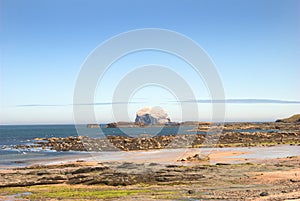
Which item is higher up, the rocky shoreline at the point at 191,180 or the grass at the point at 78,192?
the rocky shoreline at the point at 191,180

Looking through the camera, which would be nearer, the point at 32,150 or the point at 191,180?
the point at 191,180

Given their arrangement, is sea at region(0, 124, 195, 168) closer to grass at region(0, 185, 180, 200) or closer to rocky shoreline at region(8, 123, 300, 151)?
rocky shoreline at region(8, 123, 300, 151)

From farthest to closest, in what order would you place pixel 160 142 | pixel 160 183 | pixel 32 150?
pixel 160 142 → pixel 32 150 → pixel 160 183

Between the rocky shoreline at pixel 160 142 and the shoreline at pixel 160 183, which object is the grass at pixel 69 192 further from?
the rocky shoreline at pixel 160 142

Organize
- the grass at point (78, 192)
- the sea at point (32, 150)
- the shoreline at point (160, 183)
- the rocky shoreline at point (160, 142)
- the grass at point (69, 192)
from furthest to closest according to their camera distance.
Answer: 1. the rocky shoreline at point (160, 142)
2. the sea at point (32, 150)
3. the grass at point (69, 192)
4. the grass at point (78, 192)
5. the shoreline at point (160, 183)

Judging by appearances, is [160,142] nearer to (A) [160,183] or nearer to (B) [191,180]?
(B) [191,180]

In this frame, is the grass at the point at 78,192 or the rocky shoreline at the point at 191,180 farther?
the grass at the point at 78,192

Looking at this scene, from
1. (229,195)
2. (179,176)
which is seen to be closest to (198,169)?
(179,176)

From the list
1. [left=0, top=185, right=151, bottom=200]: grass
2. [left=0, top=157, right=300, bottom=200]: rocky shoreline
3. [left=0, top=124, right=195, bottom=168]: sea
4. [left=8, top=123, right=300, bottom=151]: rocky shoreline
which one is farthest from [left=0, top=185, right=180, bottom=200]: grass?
[left=8, top=123, right=300, bottom=151]: rocky shoreline

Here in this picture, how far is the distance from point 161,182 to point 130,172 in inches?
167

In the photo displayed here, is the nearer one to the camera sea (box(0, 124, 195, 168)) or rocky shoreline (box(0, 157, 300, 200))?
rocky shoreline (box(0, 157, 300, 200))

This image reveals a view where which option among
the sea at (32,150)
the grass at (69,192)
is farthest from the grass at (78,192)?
the sea at (32,150)

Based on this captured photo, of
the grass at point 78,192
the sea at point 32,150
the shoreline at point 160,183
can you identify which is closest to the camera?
the shoreline at point 160,183

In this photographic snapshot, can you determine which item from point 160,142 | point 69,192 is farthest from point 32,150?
point 69,192
